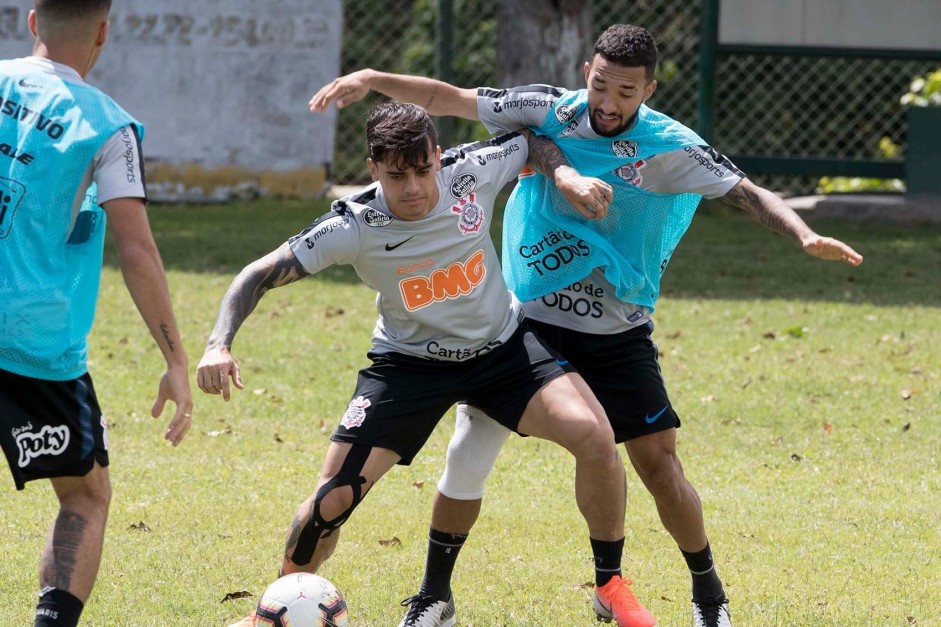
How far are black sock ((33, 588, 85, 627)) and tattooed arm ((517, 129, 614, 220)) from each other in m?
1.96

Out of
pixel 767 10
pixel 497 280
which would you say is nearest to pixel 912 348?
pixel 497 280

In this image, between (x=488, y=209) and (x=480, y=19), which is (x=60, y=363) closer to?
(x=488, y=209)

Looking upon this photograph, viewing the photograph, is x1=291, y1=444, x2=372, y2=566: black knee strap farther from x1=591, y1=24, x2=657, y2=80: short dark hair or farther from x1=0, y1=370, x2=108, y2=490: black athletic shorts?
x1=591, y1=24, x2=657, y2=80: short dark hair

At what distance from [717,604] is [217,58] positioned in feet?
38.5

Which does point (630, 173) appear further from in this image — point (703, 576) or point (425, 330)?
point (703, 576)

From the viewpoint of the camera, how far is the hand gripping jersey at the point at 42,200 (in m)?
3.64

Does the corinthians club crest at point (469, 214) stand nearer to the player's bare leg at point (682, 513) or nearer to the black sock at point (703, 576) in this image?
the player's bare leg at point (682, 513)


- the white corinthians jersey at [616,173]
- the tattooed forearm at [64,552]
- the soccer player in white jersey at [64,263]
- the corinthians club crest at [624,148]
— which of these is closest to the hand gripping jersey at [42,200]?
the soccer player in white jersey at [64,263]

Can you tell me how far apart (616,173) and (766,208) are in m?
0.53

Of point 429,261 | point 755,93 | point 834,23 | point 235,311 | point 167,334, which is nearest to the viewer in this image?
point 167,334

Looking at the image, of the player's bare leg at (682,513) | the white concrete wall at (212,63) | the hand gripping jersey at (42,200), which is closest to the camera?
the hand gripping jersey at (42,200)

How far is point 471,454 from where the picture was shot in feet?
15.5

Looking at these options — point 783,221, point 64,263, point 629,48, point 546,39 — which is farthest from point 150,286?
point 546,39

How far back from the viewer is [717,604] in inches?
183
